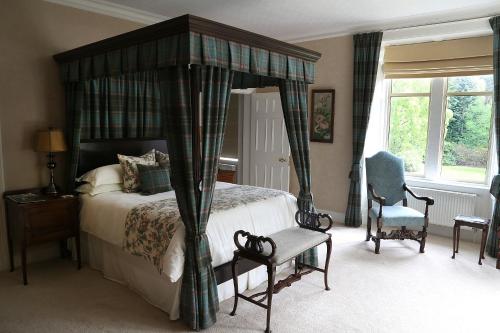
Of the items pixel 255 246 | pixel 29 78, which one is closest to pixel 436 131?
pixel 255 246

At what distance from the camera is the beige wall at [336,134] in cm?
539

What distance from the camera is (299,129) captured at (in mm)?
3578

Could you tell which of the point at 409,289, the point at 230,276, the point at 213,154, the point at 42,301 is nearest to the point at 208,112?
the point at 213,154

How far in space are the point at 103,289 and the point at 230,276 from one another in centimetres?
127

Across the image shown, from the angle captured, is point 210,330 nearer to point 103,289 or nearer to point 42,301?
point 103,289

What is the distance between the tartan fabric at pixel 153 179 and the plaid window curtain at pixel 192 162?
49.8 inches

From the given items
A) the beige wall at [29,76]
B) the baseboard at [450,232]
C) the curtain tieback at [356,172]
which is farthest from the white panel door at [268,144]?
the beige wall at [29,76]

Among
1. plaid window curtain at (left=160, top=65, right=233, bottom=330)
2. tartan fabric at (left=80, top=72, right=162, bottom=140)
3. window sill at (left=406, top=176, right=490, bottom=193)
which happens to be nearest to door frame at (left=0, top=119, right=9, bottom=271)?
tartan fabric at (left=80, top=72, right=162, bottom=140)

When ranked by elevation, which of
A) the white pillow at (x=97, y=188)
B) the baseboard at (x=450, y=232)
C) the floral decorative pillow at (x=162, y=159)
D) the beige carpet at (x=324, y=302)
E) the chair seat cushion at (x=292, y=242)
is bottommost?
the beige carpet at (x=324, y=302)

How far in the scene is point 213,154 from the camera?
8.87ft

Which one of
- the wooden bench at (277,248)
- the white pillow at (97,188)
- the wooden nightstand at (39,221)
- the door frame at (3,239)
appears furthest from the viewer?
the white pillow at (97,188)

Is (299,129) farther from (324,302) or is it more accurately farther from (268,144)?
(268,144)

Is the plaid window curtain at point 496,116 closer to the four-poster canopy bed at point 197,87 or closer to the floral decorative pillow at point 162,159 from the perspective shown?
the four-poster canopy bed at point 197,87

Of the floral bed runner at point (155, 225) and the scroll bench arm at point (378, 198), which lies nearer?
the floral bed runner at point (155, 225)
